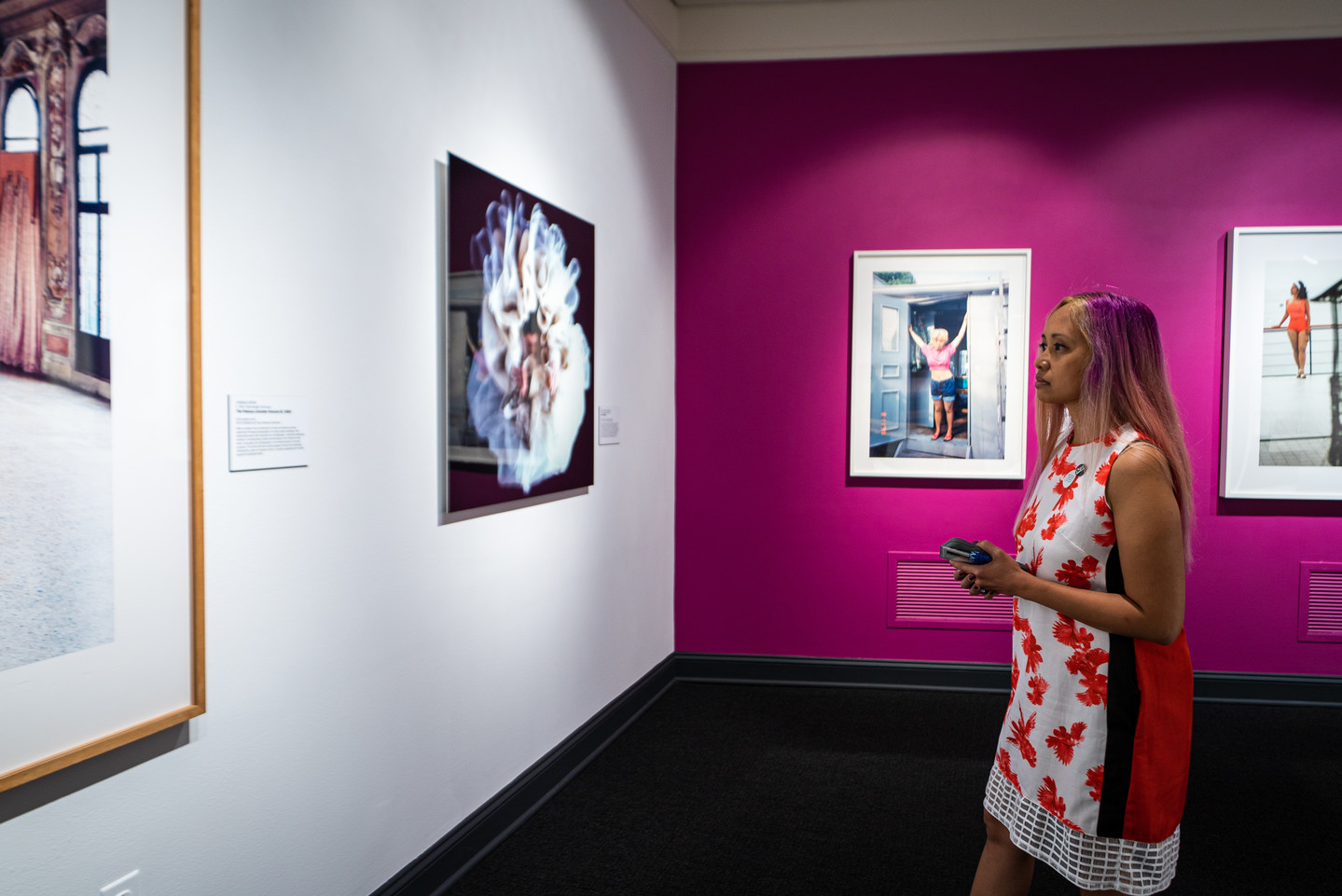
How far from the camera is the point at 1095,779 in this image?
1.63 metres

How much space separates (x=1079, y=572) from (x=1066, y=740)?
318 mm

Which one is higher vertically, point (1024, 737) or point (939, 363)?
point (939, 363)

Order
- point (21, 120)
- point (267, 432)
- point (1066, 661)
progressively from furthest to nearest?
point (267, 432) < point (1066, 661) < point (21, 120)

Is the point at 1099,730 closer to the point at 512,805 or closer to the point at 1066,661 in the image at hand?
the point at 1066,661

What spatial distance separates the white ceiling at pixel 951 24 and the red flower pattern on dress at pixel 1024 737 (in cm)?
337

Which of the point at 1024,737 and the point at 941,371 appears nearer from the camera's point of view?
the point at 1024,737

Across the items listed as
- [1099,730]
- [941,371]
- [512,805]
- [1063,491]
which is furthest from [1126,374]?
[941,371]

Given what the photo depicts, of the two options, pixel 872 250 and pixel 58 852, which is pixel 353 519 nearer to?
pixel 58 852

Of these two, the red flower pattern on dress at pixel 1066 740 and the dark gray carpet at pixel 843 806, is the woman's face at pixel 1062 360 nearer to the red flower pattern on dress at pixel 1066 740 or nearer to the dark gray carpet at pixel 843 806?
the red flower pattern on dress at pixel 1066 740

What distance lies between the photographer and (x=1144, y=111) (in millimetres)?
4188

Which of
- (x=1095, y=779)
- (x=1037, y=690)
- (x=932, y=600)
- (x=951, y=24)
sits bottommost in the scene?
(x=932, y=600)

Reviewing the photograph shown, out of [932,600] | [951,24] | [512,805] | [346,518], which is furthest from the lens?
[932,600]

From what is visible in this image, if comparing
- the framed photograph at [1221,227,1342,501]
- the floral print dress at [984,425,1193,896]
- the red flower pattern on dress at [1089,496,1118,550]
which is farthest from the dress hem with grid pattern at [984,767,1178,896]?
the framed photograph at [1221,227,1342,501]

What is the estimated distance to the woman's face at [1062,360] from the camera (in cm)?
175
